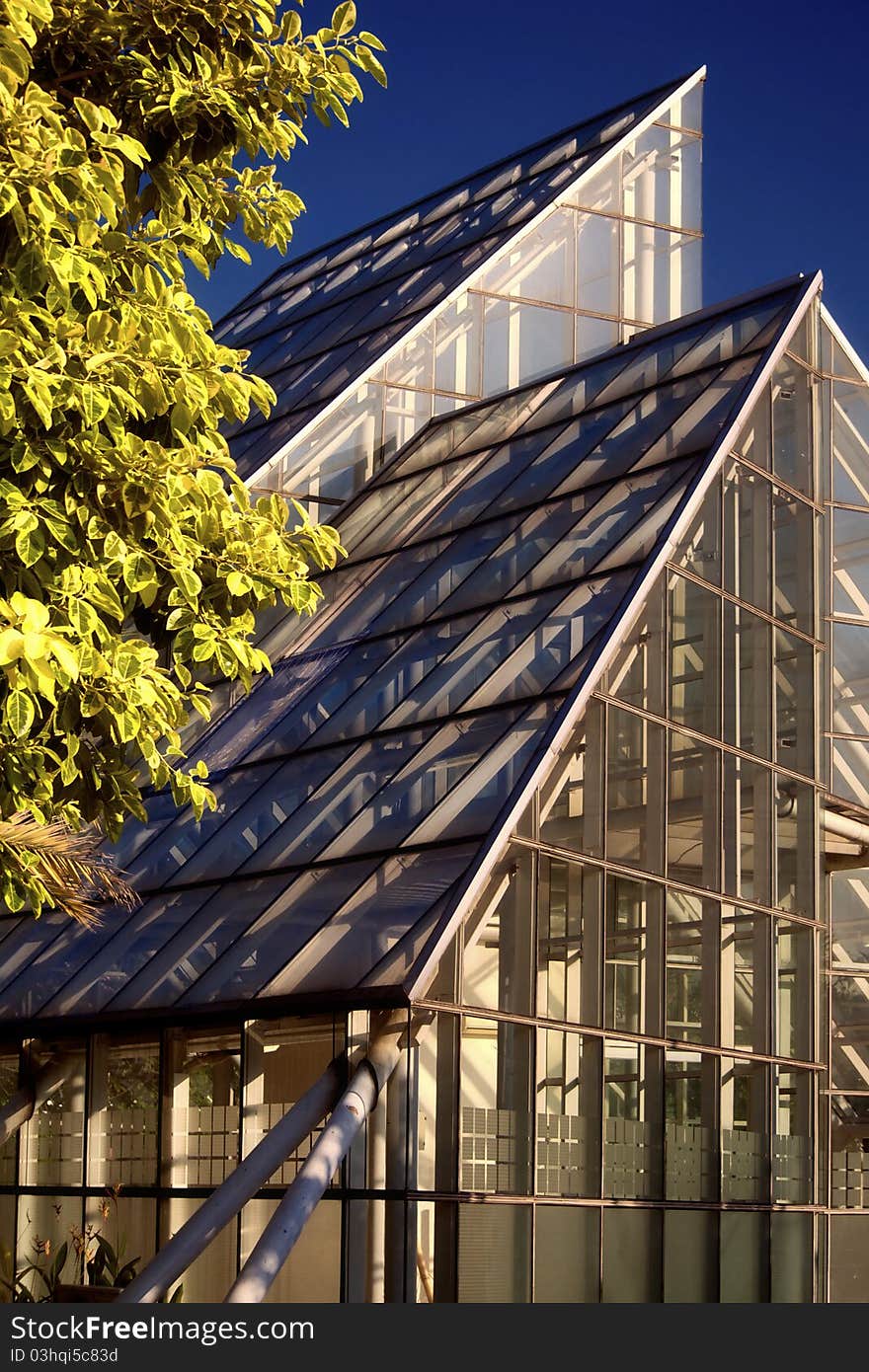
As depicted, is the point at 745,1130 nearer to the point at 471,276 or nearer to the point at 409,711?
the point at 409,711

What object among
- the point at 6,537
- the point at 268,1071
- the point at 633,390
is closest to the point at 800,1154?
the point at 268,1071

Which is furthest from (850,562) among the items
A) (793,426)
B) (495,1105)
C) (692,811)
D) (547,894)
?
(495,1105)

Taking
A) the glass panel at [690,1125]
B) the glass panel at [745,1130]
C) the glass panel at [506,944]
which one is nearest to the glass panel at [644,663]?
the glass panel at [506,944]

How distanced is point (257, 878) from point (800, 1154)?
7228mm

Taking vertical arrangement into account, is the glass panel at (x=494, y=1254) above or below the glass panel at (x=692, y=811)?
below

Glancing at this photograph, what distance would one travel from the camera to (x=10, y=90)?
9.97 meters

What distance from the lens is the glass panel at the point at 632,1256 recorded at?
18156mm

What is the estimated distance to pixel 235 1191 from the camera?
15859 millimetres

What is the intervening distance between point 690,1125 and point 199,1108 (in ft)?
17.2

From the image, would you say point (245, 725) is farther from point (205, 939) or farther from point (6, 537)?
point (6, 537)

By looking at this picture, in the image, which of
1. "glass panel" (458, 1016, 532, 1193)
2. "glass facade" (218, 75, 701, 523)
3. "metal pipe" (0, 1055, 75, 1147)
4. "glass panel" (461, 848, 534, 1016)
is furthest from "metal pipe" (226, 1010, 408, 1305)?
"glass facade" (218, 75, 701, 523)

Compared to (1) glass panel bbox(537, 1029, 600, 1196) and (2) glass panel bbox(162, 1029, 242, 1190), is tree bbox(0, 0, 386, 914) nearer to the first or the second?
(2) glass panel bbox(162, 1029, 242, 1190)

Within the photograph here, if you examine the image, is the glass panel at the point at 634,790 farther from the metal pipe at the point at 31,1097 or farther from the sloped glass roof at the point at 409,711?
the metal pipe at the point at 31,1097

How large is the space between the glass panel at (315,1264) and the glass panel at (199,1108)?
1.56 meters
